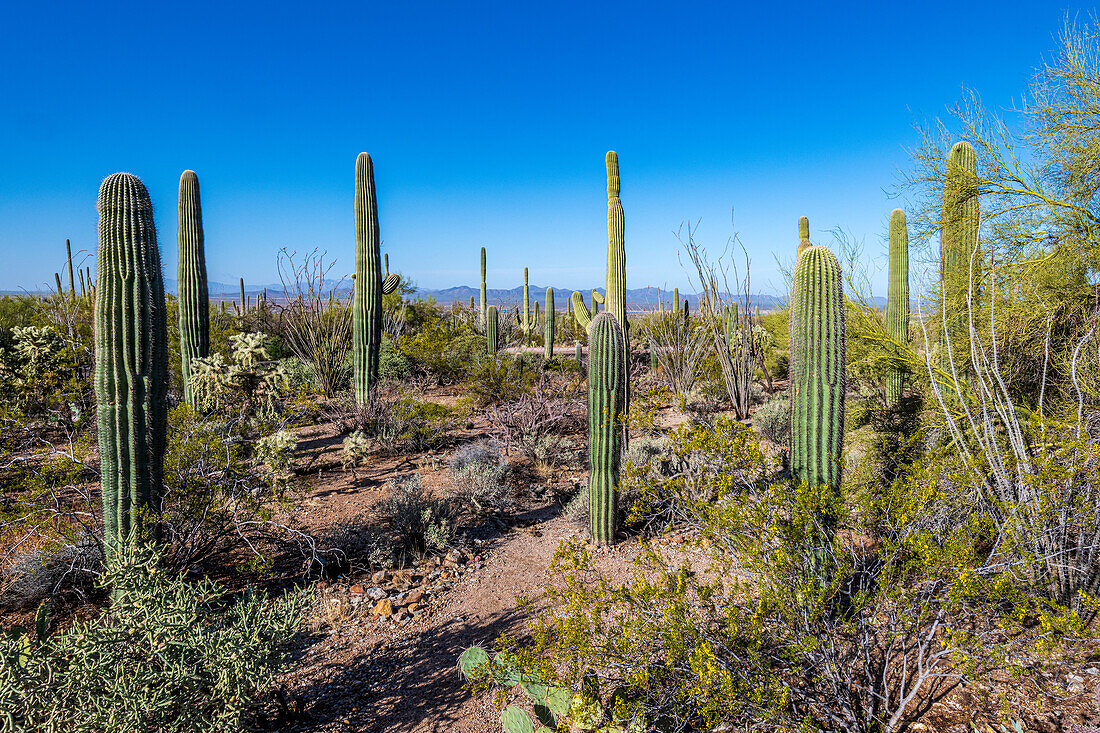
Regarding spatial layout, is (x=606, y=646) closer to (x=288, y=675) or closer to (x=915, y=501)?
(x=915, y=501)

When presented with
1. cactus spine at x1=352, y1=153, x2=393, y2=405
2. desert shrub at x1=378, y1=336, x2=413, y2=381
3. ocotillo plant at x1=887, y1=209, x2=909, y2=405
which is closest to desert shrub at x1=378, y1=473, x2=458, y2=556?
cactus spine at x1=352, y1=153, x2=393, y2=405

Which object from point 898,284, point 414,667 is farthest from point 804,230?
point 414,667

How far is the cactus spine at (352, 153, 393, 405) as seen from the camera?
30.6 feet

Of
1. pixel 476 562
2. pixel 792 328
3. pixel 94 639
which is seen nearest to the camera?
pixel 94 639

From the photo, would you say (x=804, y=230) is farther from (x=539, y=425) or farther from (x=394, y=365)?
(x=394, y=365)

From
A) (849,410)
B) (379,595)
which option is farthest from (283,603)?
(849,410)

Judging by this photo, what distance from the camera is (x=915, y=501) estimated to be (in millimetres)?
2934

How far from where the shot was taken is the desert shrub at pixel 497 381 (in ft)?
34.8

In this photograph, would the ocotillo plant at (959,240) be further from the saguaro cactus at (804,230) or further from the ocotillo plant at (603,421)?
the saguaro cactus at (804,230)

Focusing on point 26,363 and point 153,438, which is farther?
point 26,363

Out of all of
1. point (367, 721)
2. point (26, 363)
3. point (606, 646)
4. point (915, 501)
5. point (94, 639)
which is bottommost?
point (367, 721)

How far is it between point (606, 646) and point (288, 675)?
2132 millimetres

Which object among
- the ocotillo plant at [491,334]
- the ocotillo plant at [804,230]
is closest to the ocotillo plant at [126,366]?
the ocotillo plant at [491,334]

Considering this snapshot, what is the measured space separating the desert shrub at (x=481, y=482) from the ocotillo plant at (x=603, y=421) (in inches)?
52.3
